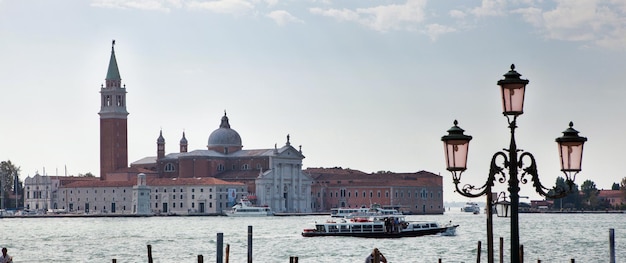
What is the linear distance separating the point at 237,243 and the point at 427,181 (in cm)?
7690

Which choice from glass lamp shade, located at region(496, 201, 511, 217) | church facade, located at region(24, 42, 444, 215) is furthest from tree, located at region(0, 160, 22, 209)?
glass lamp shade, located at region(496, 201, 511, 217)

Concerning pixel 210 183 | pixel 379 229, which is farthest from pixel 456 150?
pixel 210 183

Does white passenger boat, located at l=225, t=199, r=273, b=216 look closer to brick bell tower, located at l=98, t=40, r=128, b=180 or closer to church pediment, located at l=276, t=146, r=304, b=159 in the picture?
church pediment, located at l=276, t=146, r=304, b=159

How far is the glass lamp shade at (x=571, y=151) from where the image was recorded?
11.3 meters

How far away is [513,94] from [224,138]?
11572cm

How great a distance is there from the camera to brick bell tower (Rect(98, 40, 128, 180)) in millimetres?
119331

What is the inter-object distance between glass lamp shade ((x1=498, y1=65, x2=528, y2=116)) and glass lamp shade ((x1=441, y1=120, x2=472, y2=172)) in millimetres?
452

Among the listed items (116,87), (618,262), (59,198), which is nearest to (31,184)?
(59,198)

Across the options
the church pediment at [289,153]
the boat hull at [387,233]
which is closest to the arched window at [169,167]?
the church pediment at [289,153]

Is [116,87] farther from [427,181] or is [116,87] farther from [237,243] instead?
[237,243]

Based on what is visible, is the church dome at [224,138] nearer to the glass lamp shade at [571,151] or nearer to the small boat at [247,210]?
the small boat at [247,210]

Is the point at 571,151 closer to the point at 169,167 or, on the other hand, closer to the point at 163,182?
the point at 163,182

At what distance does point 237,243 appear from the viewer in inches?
2142

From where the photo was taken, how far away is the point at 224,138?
126500 mm
